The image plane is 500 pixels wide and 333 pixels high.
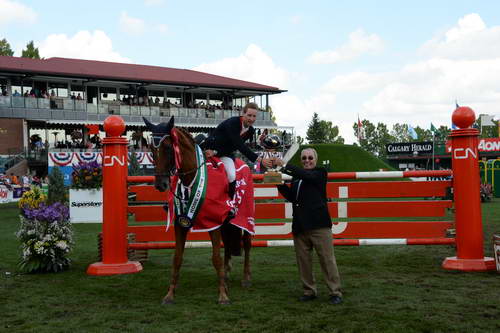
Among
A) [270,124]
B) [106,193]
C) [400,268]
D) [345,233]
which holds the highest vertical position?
[270,124]

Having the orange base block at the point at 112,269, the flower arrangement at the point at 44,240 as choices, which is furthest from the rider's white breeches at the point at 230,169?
the flower arrangement at the point at 44,240

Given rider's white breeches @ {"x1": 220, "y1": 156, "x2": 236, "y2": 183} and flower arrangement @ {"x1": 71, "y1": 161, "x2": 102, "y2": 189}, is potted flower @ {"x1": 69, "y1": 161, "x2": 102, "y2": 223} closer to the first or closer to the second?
flower arrangement @ {"x1": 71, "y1": 161, "x2": 102, "y2": 189}

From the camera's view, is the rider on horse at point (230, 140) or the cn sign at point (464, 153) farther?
the cn sign at point (464, 153)

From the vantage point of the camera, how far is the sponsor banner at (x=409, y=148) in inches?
2222

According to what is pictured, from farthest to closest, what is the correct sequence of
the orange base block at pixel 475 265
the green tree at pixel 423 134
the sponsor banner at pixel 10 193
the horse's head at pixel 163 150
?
the green tree at pixel 423 134 → the sponsor banner at pixel 10 193 → the orange base block at pixel 475 265 → the horse's head at pixel 163 150

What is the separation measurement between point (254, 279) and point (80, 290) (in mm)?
2299

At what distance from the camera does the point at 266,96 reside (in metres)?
54.3

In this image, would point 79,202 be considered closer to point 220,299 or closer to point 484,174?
point 220,299

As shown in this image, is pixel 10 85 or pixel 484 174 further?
pixel 10 85

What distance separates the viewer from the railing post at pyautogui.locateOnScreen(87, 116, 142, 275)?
7.77 metres

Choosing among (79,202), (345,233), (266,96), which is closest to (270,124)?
(266,96)

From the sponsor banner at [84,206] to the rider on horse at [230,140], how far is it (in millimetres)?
11240

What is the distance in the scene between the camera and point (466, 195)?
24.4 feet

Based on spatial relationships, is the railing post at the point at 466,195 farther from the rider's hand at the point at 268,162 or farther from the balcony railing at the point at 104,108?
the balcony railing at the point at 104,108
